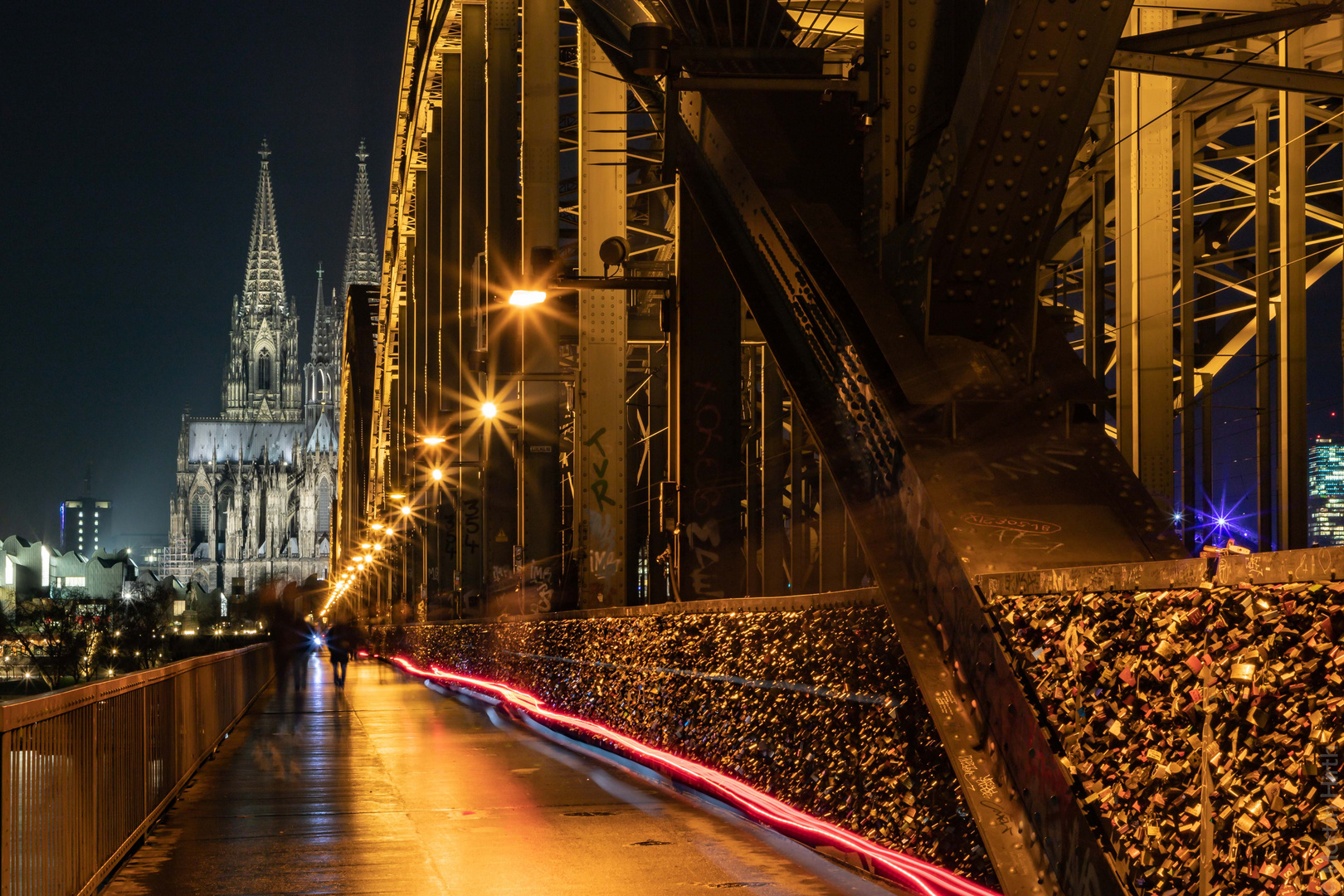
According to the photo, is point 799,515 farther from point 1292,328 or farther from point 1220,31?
point 1220,31

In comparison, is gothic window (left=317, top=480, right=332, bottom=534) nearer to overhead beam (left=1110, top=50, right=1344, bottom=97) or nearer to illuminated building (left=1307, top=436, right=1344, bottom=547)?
illuminated building (left=1307, top=436, right=1344, bottom=547)

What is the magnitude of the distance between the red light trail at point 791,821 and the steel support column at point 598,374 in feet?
9.52

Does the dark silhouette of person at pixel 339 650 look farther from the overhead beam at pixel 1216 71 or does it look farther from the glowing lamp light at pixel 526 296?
the overhead beam at pixel 1216 71

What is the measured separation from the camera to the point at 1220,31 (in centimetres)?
609

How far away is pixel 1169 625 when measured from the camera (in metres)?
3.92

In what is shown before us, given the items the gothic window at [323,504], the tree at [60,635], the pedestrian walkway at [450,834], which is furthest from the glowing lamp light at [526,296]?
the gothic window at [323,504]

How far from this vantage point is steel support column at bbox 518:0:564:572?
2131 cm

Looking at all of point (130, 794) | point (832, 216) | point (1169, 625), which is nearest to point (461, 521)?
point (130, 794)

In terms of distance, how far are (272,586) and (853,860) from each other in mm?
25111

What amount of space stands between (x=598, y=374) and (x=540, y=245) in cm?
368

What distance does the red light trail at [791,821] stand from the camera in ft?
19.0

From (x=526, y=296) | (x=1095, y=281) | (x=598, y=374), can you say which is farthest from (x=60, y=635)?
(x=526, y=296)

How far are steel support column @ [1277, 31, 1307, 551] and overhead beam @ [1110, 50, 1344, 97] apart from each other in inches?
332

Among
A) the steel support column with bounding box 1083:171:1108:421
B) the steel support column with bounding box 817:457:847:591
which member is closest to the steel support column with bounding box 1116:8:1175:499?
the steel support column with bounding box 1083:171:1108:421
